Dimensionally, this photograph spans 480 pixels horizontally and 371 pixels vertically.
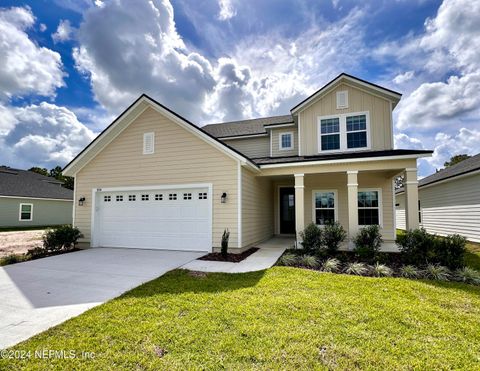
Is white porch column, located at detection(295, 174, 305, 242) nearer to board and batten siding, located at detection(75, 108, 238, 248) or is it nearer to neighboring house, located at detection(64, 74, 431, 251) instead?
neighboring house, located at detection(64, 74, 431, 251)

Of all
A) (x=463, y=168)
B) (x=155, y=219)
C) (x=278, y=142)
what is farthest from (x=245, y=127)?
(x=463, y=168)

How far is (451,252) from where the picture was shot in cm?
647

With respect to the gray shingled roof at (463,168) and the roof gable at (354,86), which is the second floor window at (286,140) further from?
the gray shingled roof at (463,168)

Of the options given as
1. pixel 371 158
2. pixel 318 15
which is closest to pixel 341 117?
pixel 371 158

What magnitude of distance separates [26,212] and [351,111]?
2640 cm

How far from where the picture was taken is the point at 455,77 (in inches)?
496

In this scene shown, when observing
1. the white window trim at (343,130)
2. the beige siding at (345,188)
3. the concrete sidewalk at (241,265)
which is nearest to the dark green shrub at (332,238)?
the concrete sidewalk at (241,265)

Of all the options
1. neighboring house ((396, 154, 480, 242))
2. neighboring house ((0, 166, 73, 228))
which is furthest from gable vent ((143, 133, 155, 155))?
neighboring house ((0, 166, 73, 228))

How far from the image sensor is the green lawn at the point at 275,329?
103 inches

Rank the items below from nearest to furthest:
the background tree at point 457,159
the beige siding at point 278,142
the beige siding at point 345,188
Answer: the beige siding at point 345,188 < the beige siding at point 278,142 < the background tree at point 457,159

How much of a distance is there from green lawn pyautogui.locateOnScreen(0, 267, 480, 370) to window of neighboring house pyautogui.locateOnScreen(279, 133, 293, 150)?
8845 millimetres

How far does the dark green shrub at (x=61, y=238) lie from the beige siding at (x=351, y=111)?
34.7 feet

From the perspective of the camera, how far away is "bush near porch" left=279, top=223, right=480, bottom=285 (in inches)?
236

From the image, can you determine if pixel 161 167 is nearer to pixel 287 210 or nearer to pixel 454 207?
pixel 287 210
